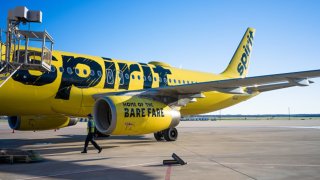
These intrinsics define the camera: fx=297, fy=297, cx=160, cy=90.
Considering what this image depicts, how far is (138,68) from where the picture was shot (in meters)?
15.6

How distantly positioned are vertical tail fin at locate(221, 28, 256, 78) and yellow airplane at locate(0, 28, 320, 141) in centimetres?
665

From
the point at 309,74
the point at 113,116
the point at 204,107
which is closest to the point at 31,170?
the point at 113,116

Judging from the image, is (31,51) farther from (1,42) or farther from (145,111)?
(145,111)

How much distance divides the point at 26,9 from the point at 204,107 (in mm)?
12187

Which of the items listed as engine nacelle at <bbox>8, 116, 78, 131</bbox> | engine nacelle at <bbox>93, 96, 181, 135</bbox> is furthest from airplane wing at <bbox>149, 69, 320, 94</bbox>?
engine nacelle at <bbox>8, 116, 78, 131</bbox>

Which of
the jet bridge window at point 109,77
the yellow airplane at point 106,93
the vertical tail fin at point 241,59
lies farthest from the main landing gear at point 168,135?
the vertical tail fin at point 241,59

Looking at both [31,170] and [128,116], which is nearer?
[31,170]

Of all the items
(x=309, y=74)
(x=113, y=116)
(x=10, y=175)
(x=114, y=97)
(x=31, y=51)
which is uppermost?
(x=31, y=51)

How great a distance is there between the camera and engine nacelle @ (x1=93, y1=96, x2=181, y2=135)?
1041cm

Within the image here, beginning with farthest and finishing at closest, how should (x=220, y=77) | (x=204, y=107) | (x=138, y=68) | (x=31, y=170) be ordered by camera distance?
(x=220, y=77) < (x=204, y=107) < (x=138, y=68) < (x=31, y=170)

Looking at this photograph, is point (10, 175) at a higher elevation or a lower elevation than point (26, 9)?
lower

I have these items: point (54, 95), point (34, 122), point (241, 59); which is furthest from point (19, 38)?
point (241, 59)

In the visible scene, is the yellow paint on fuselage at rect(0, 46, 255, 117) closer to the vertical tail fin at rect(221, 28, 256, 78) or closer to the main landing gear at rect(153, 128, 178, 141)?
the main landing gear at rect(153, 128, 178, 141)

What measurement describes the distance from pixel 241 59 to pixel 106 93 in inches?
548
